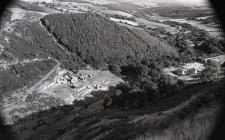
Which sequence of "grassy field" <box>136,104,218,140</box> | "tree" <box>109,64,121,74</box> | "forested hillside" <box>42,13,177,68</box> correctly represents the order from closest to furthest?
1. "grassy field" <box>136,104,218,140</box>
2. "tree" <box>109,64,121,74</box>
3. "forested hillside" <box>42,13,177,68</box>

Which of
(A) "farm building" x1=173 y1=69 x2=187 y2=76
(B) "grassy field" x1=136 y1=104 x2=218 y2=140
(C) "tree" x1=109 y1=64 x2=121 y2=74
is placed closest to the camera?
(B) "grassy field" x1=136 y1=104 x2=218 y2=140

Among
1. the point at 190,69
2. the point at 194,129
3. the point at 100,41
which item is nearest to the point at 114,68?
the point at 100,41

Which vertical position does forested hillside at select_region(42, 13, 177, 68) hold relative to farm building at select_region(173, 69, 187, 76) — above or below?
above

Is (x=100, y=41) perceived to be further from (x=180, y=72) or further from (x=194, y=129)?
(x=194, y=129)

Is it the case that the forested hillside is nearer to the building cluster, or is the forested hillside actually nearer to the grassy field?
the building cluster

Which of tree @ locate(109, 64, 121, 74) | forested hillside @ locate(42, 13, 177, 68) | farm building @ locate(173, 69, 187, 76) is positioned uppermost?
forested hillside @ locate(42, 13, 177, 68)

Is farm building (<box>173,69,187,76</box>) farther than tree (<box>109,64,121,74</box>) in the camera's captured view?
No

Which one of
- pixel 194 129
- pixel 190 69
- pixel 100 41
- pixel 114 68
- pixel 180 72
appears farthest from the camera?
pixel 100 41

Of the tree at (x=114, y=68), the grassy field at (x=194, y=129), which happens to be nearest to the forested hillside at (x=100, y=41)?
the tree at (x=114, y=68)

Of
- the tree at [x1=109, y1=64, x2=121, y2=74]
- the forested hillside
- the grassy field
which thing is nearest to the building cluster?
the forested hillside
